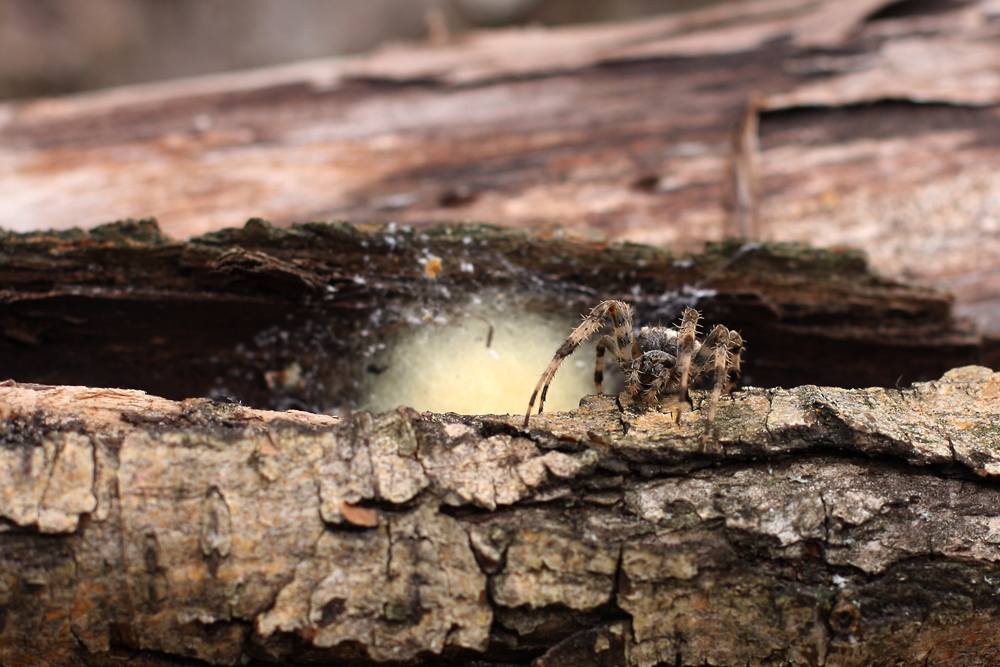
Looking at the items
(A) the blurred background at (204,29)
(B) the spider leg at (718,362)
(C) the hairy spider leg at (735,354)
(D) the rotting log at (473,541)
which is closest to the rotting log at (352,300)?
(C) the hairy spider leg at (735,354)

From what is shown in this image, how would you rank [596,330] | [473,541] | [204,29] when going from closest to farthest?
[473,541] < [596,330] < [204,29]

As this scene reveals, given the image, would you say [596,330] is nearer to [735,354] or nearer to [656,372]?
[656,372]

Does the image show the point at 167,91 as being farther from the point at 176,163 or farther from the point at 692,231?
the point at 692,231

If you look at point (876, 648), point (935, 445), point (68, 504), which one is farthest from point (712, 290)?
point (68, 504)

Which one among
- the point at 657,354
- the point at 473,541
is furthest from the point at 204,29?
the point at 473,541

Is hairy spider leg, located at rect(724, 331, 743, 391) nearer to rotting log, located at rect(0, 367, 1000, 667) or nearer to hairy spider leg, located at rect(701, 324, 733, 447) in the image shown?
hairy spider leg, located at rect(701, 324, 733, 447)

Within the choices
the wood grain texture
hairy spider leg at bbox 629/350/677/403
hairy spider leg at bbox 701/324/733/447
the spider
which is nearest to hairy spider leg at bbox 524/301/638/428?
the spider
